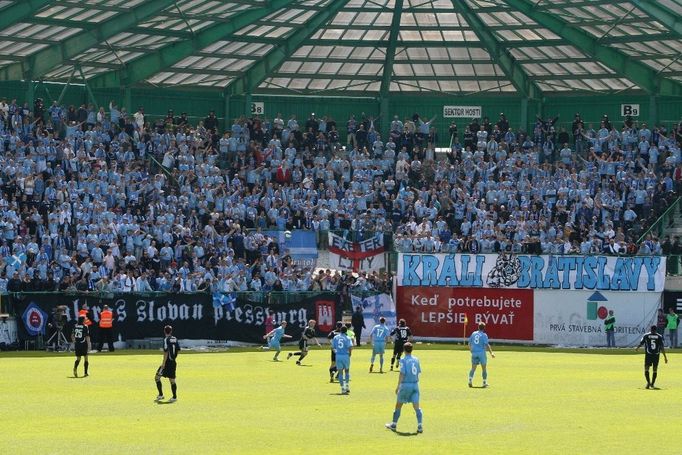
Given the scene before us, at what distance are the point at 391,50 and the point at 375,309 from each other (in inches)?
616

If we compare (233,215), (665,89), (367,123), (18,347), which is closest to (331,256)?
(233,215)

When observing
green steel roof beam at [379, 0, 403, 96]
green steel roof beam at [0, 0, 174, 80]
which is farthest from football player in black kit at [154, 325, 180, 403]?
green steel roof beam at [379, 0, 403, 96]

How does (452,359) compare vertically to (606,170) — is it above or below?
below

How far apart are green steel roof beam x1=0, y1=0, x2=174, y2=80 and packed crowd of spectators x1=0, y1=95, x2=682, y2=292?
6.56 ft

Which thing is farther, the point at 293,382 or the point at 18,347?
the point at 18,347

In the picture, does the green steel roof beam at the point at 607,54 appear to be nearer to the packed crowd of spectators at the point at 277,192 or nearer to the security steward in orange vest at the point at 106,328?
the packed crowd of spectators at the point at 277,192

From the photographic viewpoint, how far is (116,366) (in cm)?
4425

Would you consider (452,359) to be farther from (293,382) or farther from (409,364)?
(409,364)

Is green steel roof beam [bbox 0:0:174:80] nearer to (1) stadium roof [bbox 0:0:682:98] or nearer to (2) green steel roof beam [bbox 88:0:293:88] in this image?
(1) stadium roof [bbox 0:0:682:98]

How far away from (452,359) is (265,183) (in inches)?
679

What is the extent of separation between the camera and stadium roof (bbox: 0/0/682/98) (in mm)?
57219

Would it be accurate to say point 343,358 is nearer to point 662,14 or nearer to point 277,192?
point 277,192

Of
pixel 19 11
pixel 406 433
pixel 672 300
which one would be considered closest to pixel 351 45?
pixel 19 11

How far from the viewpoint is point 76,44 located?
59.1 metres
